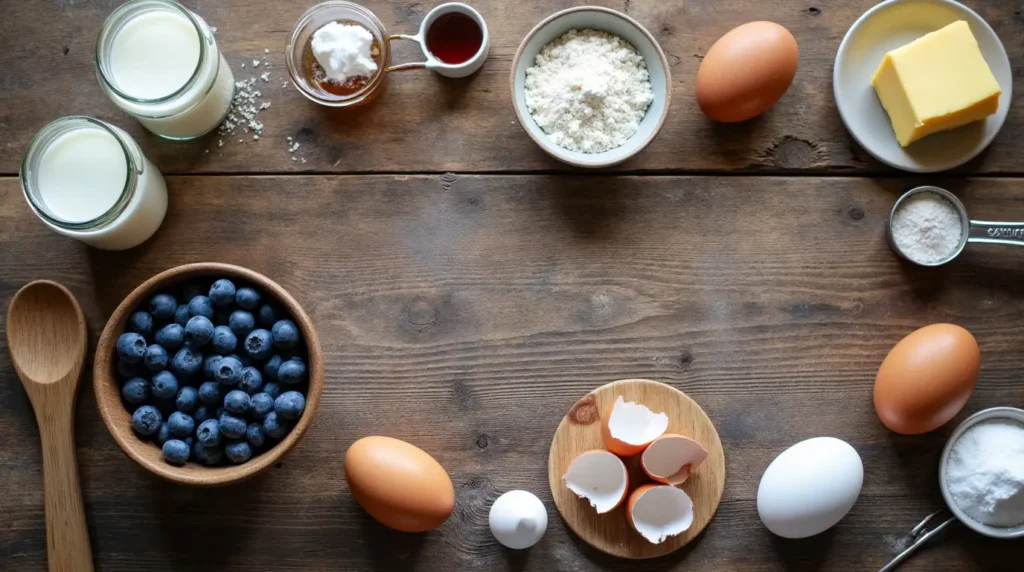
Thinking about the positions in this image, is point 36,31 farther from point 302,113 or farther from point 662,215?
point 662,215

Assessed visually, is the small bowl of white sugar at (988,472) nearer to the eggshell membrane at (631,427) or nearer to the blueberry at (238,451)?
the eggshell membrane at (631,427)

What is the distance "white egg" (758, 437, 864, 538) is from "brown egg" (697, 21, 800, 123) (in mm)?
492

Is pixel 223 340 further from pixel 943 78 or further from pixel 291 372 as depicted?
Answer: pixel 943 78

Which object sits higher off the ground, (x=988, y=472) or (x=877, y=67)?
(x=877, y=67)

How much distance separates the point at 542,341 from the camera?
1.18 metres

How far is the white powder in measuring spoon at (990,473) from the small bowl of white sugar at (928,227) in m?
0.26

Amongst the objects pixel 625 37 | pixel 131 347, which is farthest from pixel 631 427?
pixel 131 347

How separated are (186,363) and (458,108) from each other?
54 centimetres

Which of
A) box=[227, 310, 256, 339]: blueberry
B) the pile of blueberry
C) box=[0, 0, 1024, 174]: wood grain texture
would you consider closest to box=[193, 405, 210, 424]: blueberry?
the pile of blueberry

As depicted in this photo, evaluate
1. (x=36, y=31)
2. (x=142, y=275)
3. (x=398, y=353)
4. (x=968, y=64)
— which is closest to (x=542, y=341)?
(x=398, y=353)

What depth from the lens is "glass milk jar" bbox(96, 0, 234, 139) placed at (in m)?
1.09

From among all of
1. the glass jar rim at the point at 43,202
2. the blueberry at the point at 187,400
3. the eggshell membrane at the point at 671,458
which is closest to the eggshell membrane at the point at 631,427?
the eggshell membrane at the point at 671,458

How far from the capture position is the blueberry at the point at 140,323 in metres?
1.03

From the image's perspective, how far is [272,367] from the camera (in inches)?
40.9
